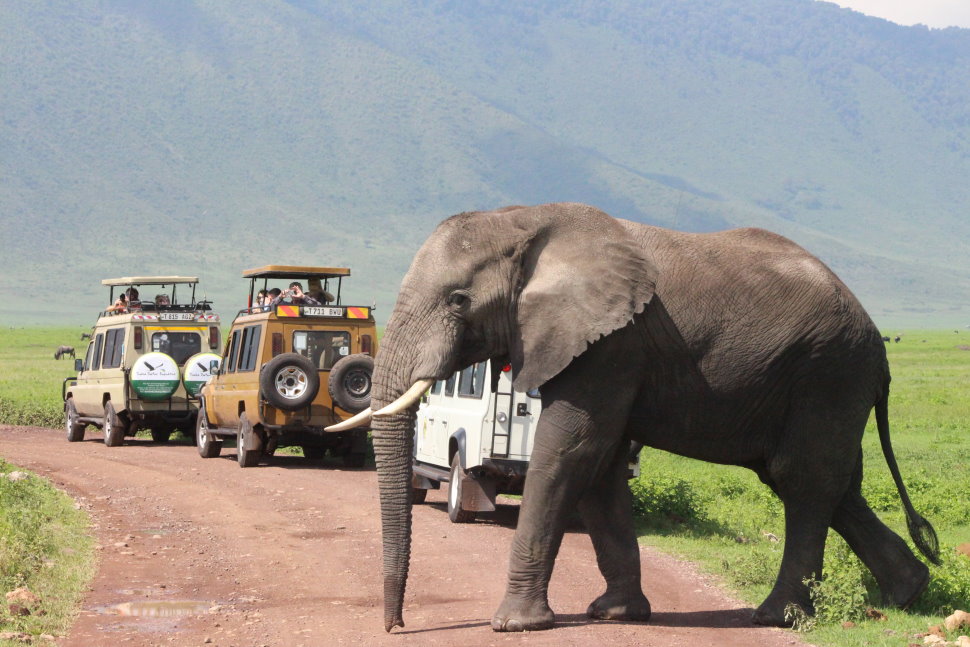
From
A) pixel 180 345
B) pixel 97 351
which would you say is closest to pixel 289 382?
pixel 180 345

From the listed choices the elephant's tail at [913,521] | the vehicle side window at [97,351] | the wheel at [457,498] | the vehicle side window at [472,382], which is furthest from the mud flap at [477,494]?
the vehicle side window at [97,351]

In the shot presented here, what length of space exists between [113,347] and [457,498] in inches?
516

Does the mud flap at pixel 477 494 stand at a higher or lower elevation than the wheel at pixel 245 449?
higher

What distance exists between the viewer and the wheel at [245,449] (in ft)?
72.8

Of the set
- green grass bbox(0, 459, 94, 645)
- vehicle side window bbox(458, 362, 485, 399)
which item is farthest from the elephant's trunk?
vehicle side window bbox(458, 362, 485, 399)

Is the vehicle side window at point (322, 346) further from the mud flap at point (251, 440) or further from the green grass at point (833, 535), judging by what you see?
the green grass at point (833, 535)

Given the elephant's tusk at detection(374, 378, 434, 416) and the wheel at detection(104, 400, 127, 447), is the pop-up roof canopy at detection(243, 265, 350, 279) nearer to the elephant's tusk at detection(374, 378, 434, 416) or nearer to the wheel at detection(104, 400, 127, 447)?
the wheel at detection(104, 400, 127, 447)

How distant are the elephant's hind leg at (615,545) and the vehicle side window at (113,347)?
1757 centimetres

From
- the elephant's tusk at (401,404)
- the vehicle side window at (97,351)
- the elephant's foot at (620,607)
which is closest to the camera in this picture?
the elephant's tusk at (401,404)

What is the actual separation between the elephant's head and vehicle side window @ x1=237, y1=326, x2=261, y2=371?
1265 centimetres

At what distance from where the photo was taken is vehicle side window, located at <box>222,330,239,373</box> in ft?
76.6

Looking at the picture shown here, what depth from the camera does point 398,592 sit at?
9531 millimetres

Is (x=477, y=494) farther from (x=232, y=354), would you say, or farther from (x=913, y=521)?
(x=232, y=354)

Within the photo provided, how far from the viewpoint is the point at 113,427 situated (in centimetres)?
2648
